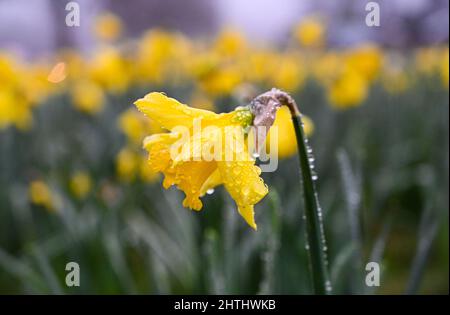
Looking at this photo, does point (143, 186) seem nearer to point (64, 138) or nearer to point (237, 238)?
point (237, 238)

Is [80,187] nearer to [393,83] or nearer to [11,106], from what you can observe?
[11,106]

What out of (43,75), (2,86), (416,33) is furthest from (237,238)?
(416,33)

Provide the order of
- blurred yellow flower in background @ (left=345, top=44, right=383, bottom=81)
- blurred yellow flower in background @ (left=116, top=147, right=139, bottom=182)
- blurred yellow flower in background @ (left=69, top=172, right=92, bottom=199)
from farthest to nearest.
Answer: blurred yellow flower in background @ (left=345, top=44, right=383, bottom=81) → blurred yellow flower in background @ (left=69, top=172, right=92, bottom=199) → blurred yellow flower in background @ (left=116, top=147, right=139, bottom=182)

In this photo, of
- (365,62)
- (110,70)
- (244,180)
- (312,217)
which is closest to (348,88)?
(365,62)

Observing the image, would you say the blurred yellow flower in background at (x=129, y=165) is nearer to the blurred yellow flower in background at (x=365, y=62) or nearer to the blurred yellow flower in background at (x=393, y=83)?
the blurred yellow flower in background at (x=365, y=62)

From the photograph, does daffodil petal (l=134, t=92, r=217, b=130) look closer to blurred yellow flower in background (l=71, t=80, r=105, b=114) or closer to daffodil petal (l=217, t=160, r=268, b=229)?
daffodil petal (l=217, t=160, r=268, b=229)

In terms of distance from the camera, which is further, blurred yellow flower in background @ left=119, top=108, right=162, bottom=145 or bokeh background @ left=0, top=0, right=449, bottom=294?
blurred yellow flower in background @ left=119, top=108, right=162, bottom=145

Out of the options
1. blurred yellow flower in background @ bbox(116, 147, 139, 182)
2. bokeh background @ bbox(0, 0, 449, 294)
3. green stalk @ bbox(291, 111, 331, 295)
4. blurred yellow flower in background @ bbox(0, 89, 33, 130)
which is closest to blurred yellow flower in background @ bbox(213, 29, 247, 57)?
bokeh background @ bbox(0, 0, 449, 294)

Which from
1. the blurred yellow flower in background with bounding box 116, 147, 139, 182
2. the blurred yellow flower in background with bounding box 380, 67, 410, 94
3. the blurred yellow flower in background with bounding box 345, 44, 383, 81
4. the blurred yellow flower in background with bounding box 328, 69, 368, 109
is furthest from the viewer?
the blurred yellow flower in background with bounding box 380, 67, 410, 94
